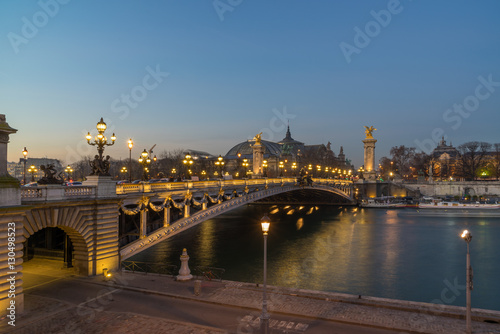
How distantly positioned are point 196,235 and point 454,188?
91.2 metres

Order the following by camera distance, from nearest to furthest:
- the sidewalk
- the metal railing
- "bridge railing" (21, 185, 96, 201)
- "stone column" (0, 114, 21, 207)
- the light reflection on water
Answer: the sidewalk
"stone column" (0, 114, 21, 207)
"bridge railing" (21, 185, 96, 201)
the metal railing
the light reflection on water

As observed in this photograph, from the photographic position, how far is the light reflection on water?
2688 cm

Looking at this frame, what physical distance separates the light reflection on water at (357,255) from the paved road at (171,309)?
447 inches

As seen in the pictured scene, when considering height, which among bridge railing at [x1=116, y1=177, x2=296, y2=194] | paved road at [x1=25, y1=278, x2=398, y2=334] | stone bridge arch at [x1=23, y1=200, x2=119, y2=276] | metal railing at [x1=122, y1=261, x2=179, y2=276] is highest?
bridge railing at [x1=116, y1=177, x2=296, y2=194]

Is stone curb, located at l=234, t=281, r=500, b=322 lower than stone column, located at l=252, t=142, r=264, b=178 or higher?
lower

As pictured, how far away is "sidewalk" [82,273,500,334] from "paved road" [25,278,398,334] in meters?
0.47

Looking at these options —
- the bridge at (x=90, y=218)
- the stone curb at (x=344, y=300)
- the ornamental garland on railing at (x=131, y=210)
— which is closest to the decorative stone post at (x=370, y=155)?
the bridge at (x=90, y=218)

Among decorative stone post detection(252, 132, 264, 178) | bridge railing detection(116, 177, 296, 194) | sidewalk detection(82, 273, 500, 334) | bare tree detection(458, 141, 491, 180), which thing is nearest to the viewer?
sidewalk detection(82, 273, 500, 334)

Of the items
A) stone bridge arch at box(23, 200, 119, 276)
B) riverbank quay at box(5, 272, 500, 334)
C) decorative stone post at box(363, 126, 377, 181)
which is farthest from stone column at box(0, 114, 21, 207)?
decorative stone post at box(363, 126, 377, 181)

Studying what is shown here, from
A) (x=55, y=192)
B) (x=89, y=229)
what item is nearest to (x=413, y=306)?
(x=89, y=229)

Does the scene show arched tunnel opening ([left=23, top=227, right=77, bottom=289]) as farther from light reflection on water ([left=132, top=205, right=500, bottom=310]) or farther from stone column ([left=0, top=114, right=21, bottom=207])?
light reflection on water ([left=132, top=205, right=500, bottom=310])

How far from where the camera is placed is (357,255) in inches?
1475

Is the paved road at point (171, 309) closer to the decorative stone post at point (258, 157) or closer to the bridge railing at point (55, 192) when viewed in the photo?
the bridge railing at point (55, 192)

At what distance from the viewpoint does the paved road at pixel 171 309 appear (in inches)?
552
